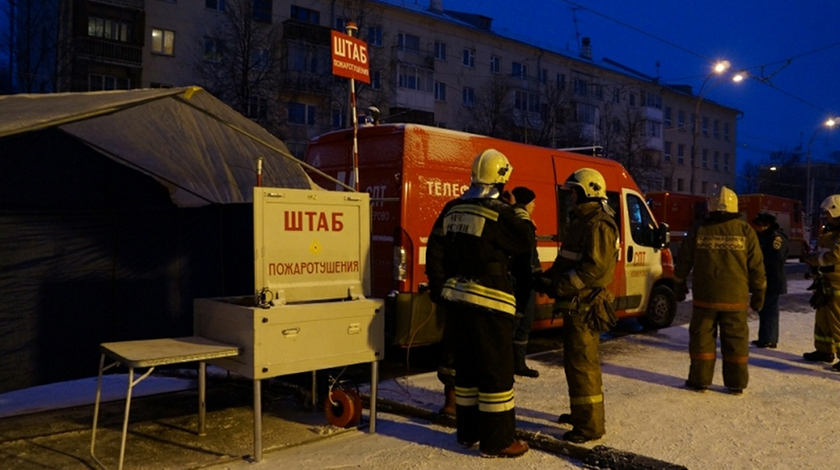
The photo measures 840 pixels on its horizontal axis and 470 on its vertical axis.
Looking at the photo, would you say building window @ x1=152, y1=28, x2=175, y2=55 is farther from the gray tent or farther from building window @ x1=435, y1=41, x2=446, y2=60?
the gray tent

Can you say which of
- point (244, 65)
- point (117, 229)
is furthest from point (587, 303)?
point (244, 65)

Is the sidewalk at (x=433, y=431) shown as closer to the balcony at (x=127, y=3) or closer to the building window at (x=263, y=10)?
the balcony at (x=127, y=3)

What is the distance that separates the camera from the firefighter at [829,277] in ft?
25.5

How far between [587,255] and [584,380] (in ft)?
2.98

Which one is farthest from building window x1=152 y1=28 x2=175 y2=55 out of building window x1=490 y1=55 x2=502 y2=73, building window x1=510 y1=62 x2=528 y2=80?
building window x1=510 y1=62 x2=528 y2=80

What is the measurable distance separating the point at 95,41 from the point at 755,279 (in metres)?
29.3

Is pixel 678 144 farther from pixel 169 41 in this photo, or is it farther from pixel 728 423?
pixel 728 423

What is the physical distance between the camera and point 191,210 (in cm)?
638

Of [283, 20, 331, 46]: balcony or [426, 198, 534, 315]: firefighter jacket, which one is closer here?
[426, 198, 534, 315]: firefighter jacket

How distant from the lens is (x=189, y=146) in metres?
6.43

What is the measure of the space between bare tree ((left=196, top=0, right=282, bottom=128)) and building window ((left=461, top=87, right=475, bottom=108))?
14.6 m

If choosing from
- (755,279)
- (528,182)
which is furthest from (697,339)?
(528,182)

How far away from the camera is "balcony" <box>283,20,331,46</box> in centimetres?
3341

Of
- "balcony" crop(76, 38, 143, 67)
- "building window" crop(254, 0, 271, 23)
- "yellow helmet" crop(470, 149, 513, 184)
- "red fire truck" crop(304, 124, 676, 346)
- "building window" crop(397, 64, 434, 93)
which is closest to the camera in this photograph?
"yellow helmet" crop(470, 149, 513, 184)
